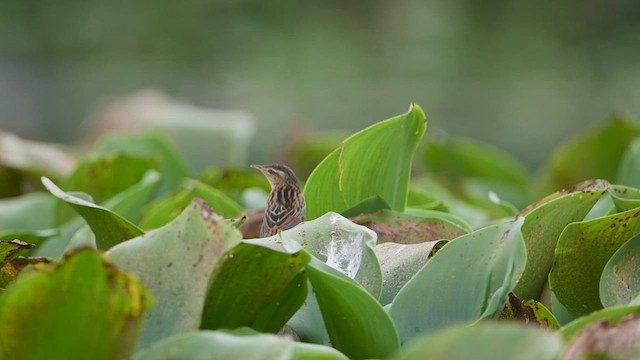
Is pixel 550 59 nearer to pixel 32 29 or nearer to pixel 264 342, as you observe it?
pixel 32 29

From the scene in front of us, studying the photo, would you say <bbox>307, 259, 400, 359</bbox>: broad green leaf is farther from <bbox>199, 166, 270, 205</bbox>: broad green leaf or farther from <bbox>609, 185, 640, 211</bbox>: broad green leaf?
<bbox>199, 166, 270, 205</bbox>: broad green leaf

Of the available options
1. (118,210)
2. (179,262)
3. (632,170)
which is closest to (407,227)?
(179,262)

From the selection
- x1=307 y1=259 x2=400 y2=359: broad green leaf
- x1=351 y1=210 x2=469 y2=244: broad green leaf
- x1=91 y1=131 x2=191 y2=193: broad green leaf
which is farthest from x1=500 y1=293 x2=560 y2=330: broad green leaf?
x1=91 y1=131 x2=191 y2=193: broad green leaf

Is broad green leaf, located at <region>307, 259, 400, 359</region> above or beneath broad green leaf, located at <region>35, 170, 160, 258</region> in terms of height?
above

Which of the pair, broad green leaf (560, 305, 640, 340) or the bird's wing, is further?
the bird's wing

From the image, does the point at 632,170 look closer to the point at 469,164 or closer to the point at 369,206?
the point at 369,206

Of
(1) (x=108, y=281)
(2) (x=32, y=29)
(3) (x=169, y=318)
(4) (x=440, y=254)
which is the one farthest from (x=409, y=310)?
(2) (x=32, y=29)
